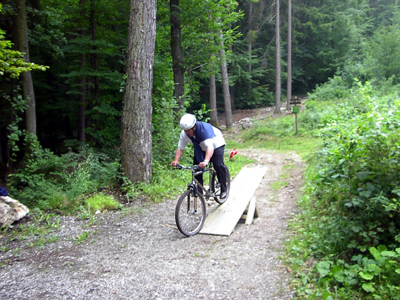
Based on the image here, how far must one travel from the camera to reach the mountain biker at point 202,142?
5.67 meters

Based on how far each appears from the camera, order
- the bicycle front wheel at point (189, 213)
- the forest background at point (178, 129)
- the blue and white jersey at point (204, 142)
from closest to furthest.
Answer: the forest background at point (178, 129)
the bicycle front wheel at point (189, 213)
the blue and white jersey at point (204, 142)

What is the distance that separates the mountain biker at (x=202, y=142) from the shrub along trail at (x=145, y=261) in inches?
48.3

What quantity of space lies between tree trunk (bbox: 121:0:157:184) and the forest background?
41 cm

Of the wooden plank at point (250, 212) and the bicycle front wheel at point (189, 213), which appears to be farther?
the wooden plank at point (250, 212)

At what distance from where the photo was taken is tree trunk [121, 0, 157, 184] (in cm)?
780

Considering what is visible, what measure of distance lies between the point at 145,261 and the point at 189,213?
118 cm

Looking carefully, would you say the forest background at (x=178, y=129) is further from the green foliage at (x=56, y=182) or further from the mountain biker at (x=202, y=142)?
the mountain biker at (x=202, y=142)

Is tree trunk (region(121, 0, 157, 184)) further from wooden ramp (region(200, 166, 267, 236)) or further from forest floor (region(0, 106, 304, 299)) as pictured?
wooden ramp (region(200, 166, 267, 236))

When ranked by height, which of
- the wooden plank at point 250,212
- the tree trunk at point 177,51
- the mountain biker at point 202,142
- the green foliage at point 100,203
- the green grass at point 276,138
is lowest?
the green grass at point 276,138

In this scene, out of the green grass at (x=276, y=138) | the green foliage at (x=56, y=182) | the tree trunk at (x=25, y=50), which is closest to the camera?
the green foliage at (x=56, y=182)

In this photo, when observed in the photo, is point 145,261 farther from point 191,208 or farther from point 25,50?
point 25,50

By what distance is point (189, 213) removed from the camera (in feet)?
18.3

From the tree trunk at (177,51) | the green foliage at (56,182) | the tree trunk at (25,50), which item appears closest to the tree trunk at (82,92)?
the tree trunk at (25,50)

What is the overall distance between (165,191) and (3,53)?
4829 millimetres
